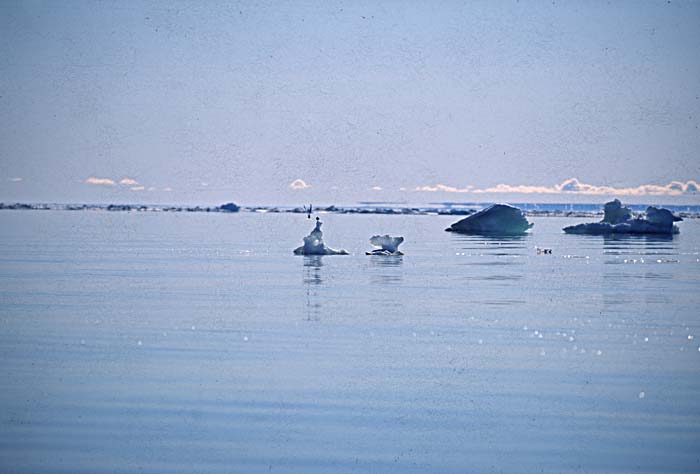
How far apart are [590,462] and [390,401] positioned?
1969mm

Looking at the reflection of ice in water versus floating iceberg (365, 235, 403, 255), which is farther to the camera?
floating iceberg (365, 235, 403, 255)

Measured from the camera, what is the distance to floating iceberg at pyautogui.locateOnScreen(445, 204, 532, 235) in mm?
41875

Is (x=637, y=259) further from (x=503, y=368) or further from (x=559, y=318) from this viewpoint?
(x=503, y=368)

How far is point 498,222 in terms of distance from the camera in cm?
4309

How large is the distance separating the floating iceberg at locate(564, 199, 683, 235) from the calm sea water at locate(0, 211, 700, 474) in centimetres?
2433

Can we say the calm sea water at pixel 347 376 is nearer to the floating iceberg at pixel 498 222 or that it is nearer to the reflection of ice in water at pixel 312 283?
the reflection of ice in water at pixel 312 283

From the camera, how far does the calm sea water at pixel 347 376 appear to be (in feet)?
21.7

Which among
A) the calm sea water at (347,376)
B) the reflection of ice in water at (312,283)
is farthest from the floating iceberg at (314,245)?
the calm sea water at (347,376)

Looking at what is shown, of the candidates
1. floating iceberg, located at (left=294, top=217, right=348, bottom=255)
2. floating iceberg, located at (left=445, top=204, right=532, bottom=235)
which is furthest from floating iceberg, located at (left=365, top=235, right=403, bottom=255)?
floating iceberg, located at (left=445, top=204, right=532, bottom=235)

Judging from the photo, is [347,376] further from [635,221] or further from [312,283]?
[635,221]

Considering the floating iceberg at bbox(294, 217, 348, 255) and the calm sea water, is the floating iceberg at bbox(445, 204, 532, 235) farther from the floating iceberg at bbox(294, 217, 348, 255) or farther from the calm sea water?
the calm sea water

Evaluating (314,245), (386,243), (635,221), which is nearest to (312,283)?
(314,245)

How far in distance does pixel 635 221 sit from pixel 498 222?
5842mm

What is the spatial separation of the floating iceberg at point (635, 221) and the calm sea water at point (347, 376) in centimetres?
2433
